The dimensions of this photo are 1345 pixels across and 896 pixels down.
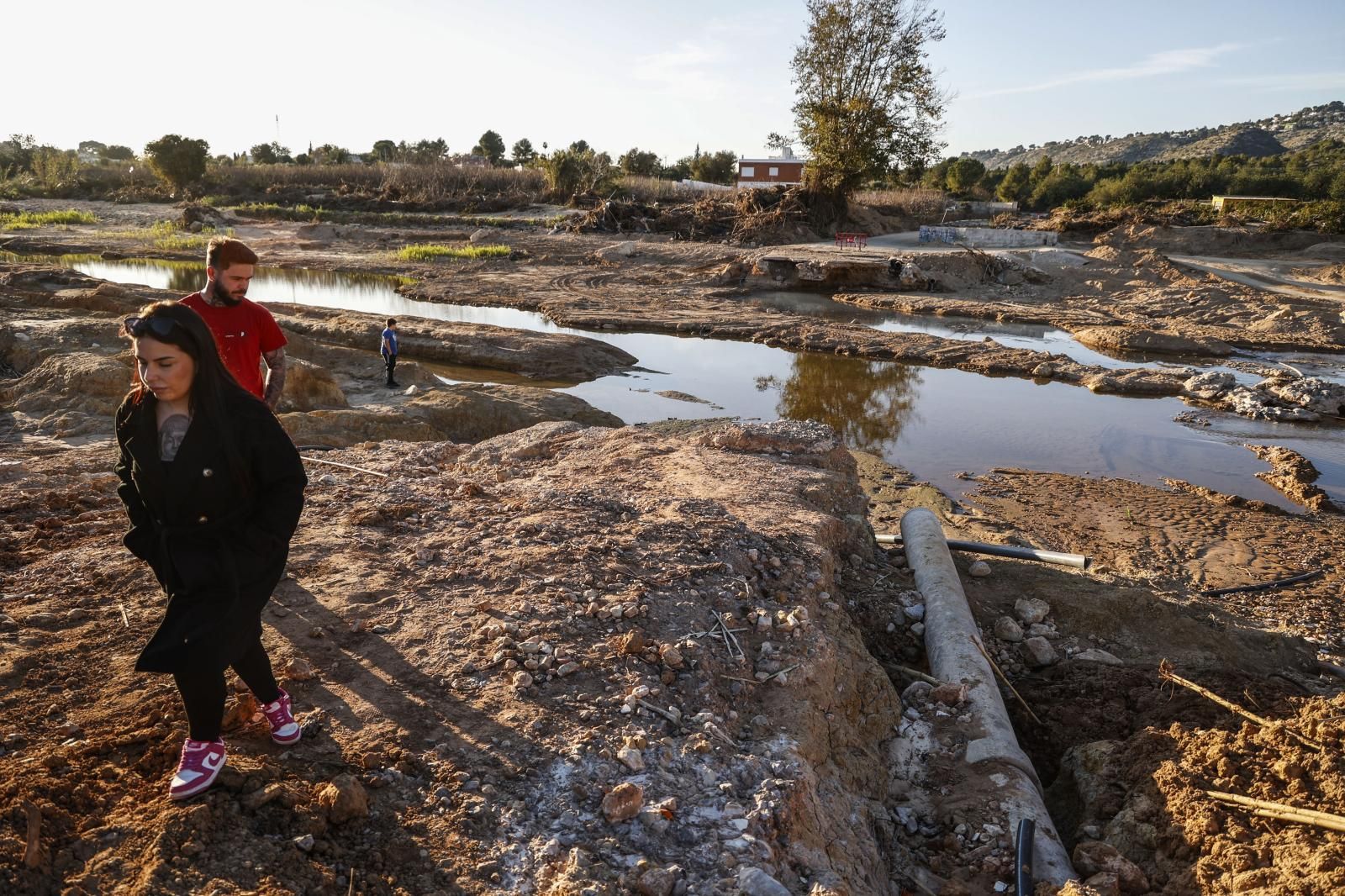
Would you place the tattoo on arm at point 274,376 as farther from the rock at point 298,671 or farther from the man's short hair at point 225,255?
the rock at point 298,671

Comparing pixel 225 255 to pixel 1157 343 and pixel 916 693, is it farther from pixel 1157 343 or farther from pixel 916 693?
pixel 1157 343

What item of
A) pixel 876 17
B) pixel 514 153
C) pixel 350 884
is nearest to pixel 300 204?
pixel 514 153

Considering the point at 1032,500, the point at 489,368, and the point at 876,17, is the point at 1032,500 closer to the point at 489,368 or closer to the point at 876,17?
the point at 489,368

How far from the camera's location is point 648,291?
22078 millimetres

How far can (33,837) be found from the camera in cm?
215

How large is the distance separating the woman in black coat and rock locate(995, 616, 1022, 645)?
14.7ft

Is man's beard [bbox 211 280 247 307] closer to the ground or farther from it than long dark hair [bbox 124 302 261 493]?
farther from it

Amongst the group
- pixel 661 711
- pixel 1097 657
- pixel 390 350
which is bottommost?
pixel 1097 657

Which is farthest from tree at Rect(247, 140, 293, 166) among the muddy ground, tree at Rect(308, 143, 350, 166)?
the muddy ground

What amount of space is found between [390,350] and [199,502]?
Result: 8852 mm

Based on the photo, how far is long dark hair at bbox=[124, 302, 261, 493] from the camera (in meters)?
2.24

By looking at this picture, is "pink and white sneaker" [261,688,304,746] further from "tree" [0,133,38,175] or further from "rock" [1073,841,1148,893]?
"tree" [0,133,38,175]

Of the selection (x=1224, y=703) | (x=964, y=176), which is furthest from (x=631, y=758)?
(x=964, y=176)

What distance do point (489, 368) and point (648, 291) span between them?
9045 mm
